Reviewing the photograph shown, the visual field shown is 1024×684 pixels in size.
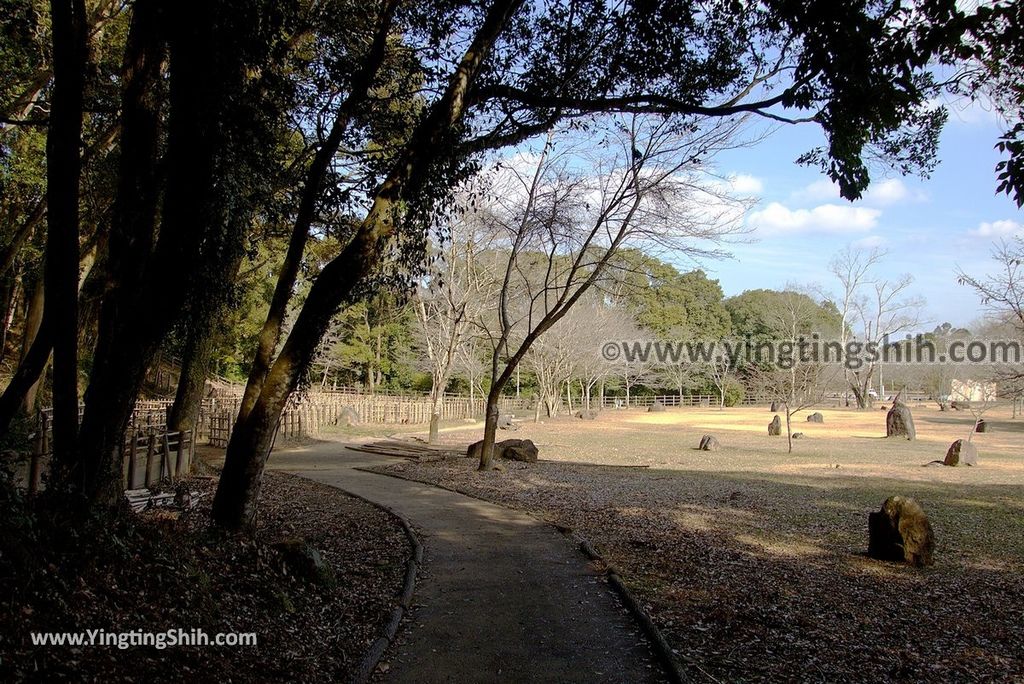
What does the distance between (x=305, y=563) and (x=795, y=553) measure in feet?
20.2

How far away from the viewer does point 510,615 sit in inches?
231

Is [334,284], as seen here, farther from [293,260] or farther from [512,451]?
[512,451]

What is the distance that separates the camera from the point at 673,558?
828cm

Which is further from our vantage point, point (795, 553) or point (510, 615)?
point (795, 553)

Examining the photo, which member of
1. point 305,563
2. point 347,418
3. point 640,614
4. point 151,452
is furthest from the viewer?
point 347,418

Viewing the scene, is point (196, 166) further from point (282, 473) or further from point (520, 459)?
point (520, 459)

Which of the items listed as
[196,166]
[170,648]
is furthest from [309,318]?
[170,648]

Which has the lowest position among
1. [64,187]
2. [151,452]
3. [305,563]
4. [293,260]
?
[305,563]

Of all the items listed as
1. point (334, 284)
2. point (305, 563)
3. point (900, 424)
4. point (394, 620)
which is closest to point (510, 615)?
point (394, 620)

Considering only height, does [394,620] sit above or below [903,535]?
below

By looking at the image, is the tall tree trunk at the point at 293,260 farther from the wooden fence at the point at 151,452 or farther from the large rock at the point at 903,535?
the large rock at the point at 903,535

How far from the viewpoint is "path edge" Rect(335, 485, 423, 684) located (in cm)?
453

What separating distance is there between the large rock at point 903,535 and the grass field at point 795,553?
0.69 ft

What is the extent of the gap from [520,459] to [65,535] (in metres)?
14.9
